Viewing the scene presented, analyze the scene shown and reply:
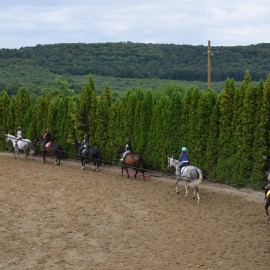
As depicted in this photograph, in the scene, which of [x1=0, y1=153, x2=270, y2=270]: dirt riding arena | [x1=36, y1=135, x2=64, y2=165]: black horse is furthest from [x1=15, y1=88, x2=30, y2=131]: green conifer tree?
[x1=0, y1=153, x2=270, y2=270]: dirt riding arena

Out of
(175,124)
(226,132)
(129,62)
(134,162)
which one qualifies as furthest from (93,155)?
(129,62)

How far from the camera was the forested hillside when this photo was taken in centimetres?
9006

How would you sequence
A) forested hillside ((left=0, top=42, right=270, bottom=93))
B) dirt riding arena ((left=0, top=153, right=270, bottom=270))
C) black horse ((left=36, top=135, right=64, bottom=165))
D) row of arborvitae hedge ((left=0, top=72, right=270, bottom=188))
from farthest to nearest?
1. forested hillside ((left=0, top=42, right=270, bottom=93))
2. black horse ((left=36, top=135, right=64, bottom=165))
3. row of arborvitae hedge ((left=0, top=72, right=270, bottom=188))
4. dirt riding arena ((left=0, top=153, right=270, bottom=270))

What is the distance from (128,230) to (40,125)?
18375 mm

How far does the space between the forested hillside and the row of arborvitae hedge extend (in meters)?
49.3

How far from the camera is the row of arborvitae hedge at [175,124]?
21031 mm

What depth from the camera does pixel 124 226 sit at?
49.0ft

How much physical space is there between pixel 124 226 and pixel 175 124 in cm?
1042

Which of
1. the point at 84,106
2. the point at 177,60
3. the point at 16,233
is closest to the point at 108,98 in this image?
the point at 84,106

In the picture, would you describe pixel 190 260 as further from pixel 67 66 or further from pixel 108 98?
pixel 67 66

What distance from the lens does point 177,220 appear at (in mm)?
15828

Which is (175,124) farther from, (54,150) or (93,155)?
(54,150)

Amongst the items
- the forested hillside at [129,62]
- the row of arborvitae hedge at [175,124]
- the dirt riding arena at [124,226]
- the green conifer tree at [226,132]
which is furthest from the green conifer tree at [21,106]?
the forested hillside at [129,62]

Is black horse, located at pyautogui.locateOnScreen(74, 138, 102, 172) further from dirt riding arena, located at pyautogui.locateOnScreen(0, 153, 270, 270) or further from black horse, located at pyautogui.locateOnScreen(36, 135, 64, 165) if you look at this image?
dirt riding arena, located at pyautogui.locateOnScreen(0, 153, 270, 270)
